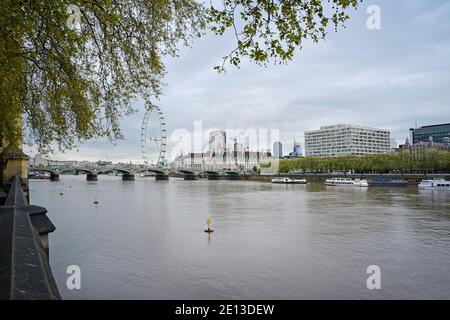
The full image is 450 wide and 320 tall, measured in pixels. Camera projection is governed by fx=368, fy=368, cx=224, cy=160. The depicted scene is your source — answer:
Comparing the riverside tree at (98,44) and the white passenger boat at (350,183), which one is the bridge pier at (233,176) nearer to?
the white passenger boat at (350,183)

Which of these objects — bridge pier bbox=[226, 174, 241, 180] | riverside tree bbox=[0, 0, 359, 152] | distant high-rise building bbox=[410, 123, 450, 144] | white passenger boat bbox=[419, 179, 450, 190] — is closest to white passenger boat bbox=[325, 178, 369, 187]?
white passenger boat bbox=[419, 179, 450, 190]

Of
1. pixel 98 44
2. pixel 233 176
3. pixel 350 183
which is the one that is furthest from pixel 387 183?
pixel 98 44

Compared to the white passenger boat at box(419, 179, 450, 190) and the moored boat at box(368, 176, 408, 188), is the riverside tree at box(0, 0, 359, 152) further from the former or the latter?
the moored boat at box(368, 176, 408, 188)

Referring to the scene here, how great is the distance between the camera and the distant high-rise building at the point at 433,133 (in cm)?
17588

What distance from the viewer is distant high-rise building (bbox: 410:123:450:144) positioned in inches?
6924

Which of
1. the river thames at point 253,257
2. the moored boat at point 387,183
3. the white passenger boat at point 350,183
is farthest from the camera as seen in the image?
the white passenger boat at point 350,183

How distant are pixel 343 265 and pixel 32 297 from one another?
1387 cm

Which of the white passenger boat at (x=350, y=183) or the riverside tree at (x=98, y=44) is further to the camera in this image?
the white passenger boat at (x=350, y=183)

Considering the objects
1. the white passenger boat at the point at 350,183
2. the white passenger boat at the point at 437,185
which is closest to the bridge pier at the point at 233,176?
the white passenger boat at the point at 350,183

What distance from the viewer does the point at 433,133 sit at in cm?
18212

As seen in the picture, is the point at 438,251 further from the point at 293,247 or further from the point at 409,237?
the point at 293,247

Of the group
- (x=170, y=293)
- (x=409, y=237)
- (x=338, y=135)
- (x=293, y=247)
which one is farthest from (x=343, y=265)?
(x=338, y=135)

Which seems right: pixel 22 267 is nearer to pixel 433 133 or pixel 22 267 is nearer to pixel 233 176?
pixel 233 176
